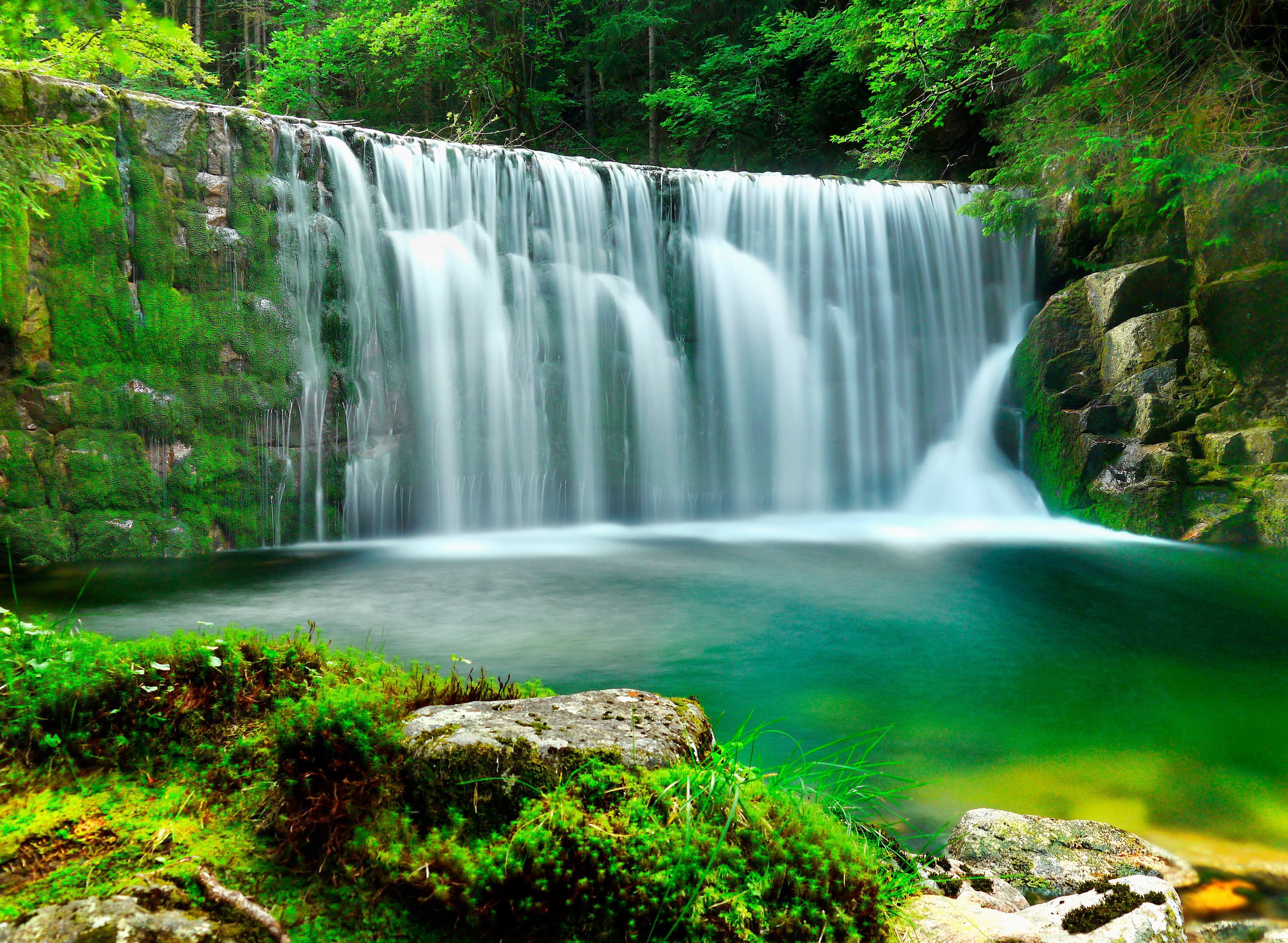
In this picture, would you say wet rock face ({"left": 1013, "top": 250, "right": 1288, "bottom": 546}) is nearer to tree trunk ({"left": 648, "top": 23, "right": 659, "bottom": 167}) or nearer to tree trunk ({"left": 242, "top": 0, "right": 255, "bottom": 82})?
tree trunk ({"left": 648, "top": 23, "right": 659, "bottom": 167})

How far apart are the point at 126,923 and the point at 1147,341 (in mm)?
14052

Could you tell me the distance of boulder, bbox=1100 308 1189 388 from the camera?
11734 millimetres

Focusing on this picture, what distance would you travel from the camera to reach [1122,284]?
12219mm

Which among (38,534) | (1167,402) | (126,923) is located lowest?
(126,923)

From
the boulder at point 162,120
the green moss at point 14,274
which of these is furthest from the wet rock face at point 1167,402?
the green moss at point 14,274

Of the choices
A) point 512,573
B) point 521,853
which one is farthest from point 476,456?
point 521,853

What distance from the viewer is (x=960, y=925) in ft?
7.09

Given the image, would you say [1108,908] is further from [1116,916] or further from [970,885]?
[970,885]

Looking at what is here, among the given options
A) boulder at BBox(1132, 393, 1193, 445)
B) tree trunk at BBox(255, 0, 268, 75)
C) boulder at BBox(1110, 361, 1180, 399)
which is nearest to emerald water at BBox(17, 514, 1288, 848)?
boulder at BBox(1132, 393, 1193, 445)

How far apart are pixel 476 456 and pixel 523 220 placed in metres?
4.25

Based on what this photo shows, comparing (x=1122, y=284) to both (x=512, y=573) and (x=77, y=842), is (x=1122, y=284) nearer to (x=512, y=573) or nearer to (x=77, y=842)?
(x=512, y=573)

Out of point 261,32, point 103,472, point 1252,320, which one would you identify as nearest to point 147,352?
point 103,472

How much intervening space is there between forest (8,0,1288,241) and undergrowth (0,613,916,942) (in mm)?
2735

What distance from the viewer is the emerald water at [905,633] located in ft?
14.0
